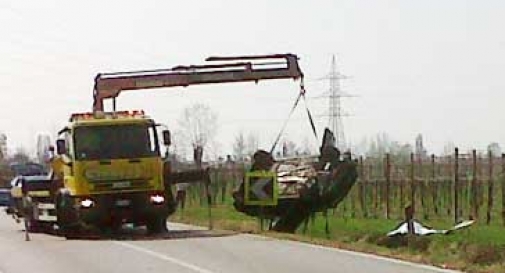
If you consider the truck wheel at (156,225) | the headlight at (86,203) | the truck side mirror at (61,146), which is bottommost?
the truck wheel at (156,225)

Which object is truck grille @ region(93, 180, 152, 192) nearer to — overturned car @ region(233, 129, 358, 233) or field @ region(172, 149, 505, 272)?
overturned car @ region(233, 129, 358, 233)

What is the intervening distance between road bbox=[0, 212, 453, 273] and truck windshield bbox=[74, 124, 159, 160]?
2208 millimetres

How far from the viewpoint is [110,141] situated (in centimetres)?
3119

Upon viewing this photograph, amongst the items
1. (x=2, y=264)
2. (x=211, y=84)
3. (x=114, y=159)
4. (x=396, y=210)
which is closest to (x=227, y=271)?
(x=2, y=264)

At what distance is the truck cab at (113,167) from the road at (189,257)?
124cm

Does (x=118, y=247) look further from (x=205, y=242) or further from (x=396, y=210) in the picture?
(x=396, y=210)

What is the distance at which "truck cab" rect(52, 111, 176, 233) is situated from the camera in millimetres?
31109

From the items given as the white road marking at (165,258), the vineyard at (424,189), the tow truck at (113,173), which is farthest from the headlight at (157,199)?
the vineyard at (424,189)

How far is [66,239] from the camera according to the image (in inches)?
1236

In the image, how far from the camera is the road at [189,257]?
Answer: 20312 mm

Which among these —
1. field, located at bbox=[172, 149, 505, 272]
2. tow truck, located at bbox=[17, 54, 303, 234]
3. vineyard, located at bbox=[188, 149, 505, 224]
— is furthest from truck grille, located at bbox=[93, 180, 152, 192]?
vineyard, located at bbox=[188, 149, 505, 224]

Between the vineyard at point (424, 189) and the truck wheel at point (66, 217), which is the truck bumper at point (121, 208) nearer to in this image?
the truck wheel at point (66, 217)

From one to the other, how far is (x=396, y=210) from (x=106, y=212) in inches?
558

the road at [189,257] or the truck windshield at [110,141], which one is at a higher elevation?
the truck windshield at [110,141]
